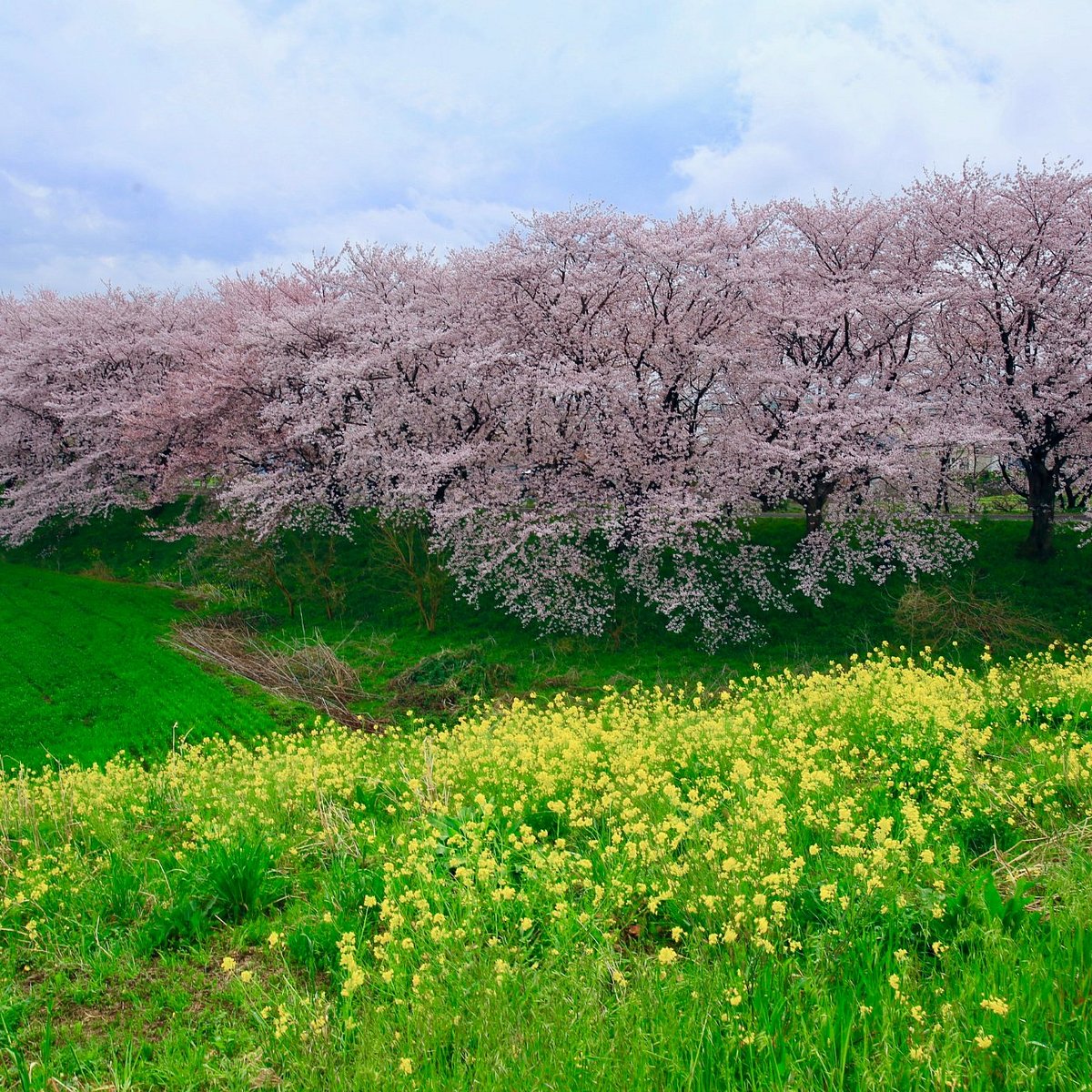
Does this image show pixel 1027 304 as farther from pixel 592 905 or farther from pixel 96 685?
pixel 96 685

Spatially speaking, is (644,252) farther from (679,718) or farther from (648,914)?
(648,914)

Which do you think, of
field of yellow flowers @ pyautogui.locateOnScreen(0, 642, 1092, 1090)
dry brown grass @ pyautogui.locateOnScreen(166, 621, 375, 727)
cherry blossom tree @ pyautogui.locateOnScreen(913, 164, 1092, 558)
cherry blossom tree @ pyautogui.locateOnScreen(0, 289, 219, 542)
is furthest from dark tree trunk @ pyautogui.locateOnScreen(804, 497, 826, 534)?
cherry blossom tree @ pyautogui.locateOnScreen(0, 289, 219, 542)

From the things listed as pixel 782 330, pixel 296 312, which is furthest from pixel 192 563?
pixel 782 330

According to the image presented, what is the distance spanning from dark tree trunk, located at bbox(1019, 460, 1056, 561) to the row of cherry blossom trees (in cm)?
6

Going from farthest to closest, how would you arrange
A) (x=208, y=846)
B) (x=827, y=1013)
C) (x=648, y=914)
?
(x=208, y=846) < (x=648, y=914) < (x=827, y=1013)

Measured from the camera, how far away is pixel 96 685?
52.7ft

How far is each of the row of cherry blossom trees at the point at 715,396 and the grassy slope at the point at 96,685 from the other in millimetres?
5670

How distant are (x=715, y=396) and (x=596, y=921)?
65.1 ft

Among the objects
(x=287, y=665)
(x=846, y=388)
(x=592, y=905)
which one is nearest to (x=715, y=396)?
(x=846, y=388)

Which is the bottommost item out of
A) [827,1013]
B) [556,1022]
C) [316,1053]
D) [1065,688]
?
[316,1053]

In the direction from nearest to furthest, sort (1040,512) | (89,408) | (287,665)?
(287,665)
(1040,512)
(89,408)

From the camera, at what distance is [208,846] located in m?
5.96

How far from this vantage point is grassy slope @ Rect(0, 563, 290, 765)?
530 inches

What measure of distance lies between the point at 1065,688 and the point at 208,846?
8701 mm
